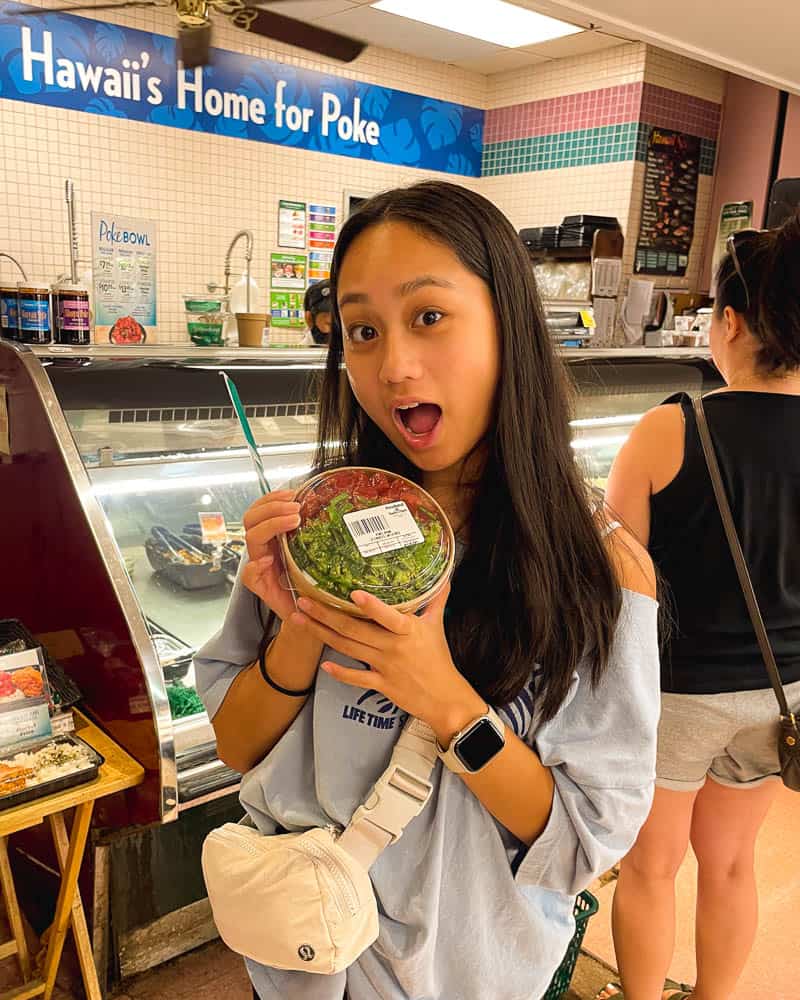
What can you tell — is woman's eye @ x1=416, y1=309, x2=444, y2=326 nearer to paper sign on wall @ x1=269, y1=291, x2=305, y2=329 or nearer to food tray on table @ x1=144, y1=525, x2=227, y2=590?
food tray on table @ x1=144, y1=525, x2=227, y2=590

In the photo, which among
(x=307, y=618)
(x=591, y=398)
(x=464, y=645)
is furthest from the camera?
(x=591, y=398)

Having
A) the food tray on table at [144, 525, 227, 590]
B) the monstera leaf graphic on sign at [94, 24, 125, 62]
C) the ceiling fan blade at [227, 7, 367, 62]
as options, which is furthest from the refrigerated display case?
the monstera leaf graphic on sign at [94, 24, 125, 62]

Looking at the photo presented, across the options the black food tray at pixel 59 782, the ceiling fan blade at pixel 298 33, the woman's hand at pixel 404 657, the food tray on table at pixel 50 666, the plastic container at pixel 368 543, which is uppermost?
the ceiling fan blade at pixel 298 33

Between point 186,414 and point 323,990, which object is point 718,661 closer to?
point 323,990

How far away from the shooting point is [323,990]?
1039 millimetres

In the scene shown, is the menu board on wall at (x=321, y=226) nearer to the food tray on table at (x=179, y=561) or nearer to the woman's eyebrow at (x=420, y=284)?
the food tray on table at (x=179, y=561)

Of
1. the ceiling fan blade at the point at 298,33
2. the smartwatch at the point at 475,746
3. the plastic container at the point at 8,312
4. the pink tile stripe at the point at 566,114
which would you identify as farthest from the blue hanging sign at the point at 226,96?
the smartwatch at the point at 475,746

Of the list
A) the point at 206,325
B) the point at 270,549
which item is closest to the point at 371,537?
the point at 270,549

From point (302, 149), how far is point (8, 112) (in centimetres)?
216

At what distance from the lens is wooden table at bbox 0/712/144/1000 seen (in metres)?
1.66

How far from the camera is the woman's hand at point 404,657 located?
0.87 meters

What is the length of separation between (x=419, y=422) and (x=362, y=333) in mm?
134

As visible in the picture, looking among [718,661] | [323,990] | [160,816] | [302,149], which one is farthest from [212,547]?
[302,149]

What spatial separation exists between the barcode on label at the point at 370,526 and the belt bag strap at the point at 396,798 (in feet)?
0.77
